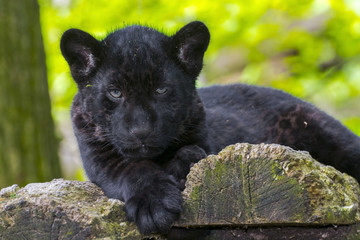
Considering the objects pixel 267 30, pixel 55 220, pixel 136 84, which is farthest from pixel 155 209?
pixel 267 30

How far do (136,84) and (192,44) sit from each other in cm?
73

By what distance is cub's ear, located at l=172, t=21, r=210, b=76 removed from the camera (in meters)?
3.61

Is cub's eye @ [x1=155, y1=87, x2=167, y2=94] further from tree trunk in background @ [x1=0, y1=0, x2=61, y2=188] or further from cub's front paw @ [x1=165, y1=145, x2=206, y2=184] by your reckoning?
tree trunk in background @ [x1=0, y1=0, x2=61, y2=188]

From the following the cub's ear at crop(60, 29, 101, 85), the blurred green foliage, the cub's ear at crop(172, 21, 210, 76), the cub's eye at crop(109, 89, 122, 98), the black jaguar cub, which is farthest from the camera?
the blurred green foliage

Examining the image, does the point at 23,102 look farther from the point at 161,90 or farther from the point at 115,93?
the point at 161,90

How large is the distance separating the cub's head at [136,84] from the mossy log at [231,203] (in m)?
0.60

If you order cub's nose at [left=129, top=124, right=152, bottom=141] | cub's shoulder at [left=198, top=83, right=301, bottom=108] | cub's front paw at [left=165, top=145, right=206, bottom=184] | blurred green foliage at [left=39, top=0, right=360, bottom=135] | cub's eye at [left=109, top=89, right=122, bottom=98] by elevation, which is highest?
blurred green foliage at [left=39, top=0, right=360, bottom=135]

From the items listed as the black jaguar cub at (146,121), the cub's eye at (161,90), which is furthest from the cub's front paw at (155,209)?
the cub's eye at (161,90)

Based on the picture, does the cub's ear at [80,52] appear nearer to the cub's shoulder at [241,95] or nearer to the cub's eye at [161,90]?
the cub's eye at [161,90]

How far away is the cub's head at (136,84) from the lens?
3.19m

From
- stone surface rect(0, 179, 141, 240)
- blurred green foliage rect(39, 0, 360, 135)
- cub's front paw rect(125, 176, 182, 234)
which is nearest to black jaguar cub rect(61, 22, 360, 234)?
cub's front paw rect(125, 176, 182, 234)

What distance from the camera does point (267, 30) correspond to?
299 inches

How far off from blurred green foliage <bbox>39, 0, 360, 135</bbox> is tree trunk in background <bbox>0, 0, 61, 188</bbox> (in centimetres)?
175

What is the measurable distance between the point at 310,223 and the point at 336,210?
15cm
